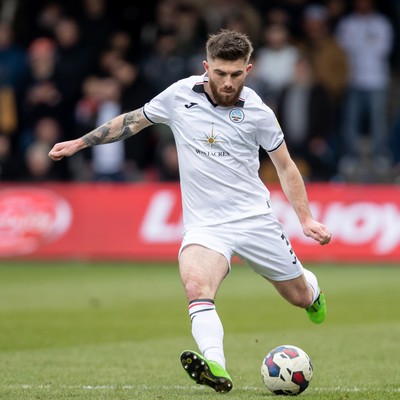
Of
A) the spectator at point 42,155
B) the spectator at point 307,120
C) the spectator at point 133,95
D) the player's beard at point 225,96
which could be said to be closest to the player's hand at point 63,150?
the player's beard at point 225,96

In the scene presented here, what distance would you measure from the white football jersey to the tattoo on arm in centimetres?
38

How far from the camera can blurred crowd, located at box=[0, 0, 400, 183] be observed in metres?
20.2

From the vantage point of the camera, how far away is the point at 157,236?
19.5 m

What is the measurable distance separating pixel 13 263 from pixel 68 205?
138 centimetres

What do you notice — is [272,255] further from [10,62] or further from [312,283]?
[10,62]

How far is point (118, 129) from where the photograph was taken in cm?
866

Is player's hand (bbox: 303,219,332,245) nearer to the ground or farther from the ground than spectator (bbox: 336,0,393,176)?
farther from the ground

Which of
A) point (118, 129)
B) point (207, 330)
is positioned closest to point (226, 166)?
point (118, 129)

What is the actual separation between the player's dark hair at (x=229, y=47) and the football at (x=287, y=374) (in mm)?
2114

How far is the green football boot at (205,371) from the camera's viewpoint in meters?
7.23

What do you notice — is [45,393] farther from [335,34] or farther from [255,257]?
[335,34]

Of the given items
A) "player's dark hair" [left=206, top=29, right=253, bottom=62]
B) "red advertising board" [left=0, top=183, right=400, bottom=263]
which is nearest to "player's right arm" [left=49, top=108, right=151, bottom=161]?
"player's dark hair" [left=206, top=29, right=253, bottom=62]

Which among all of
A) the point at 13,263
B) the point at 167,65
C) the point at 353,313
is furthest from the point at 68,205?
the point at 353,313

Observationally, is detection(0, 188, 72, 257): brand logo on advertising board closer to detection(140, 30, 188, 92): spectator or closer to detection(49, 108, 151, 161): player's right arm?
detection(140, 30, 188, 92): spectator
